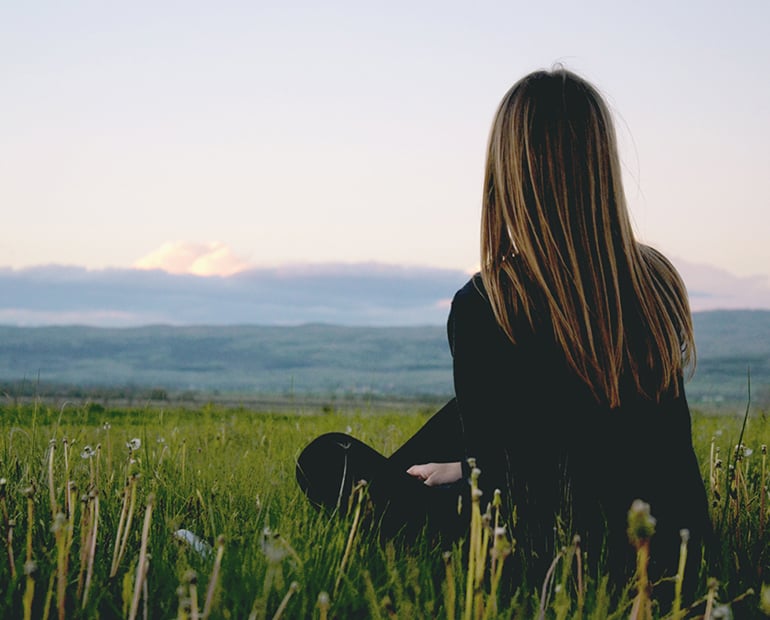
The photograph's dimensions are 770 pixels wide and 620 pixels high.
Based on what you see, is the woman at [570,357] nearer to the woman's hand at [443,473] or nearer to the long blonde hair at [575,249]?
the long blonde hair at [575,249]

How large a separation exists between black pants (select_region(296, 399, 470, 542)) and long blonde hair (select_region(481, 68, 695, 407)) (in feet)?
2.19

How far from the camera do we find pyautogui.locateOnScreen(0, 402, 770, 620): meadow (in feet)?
6.31

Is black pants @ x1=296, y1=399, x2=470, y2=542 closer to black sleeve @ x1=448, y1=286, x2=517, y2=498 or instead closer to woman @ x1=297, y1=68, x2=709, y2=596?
black sleeve @ x1=448, y1=286, x2=517, y2=498

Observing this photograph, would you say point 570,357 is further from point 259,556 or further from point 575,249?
point 259,556

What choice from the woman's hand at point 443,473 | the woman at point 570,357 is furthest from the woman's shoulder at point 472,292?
the woman's hand at point 443,473

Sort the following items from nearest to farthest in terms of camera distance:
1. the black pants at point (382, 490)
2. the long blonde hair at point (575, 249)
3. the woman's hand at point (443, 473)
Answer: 1. the long blonde hair at point (575, 249)
2. the black pants at point (382, 490)
3. the woman's hand at point (443, 473)

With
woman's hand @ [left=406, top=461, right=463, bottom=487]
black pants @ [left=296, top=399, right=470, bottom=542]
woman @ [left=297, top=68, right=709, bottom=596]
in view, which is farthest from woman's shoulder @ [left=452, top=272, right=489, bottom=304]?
woman's hand @ [left=406, top=461, right=463, bottom=487]

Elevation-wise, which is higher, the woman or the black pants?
the woman

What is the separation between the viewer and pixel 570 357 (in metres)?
2.76

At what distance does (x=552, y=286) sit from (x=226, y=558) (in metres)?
1.32

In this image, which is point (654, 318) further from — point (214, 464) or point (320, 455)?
point (214, 464)

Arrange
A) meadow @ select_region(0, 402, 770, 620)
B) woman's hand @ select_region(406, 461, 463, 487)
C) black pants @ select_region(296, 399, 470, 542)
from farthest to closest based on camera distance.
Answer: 1. woman's hand @ select_region(406, 461, 463, 487)
2. black pants @ select_region(296, 399, 470, 542)
3. meadow @ select_region(0, 402, 770, 620)

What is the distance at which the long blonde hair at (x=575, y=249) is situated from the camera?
110 inches

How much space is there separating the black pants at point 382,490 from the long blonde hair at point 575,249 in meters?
0.67
